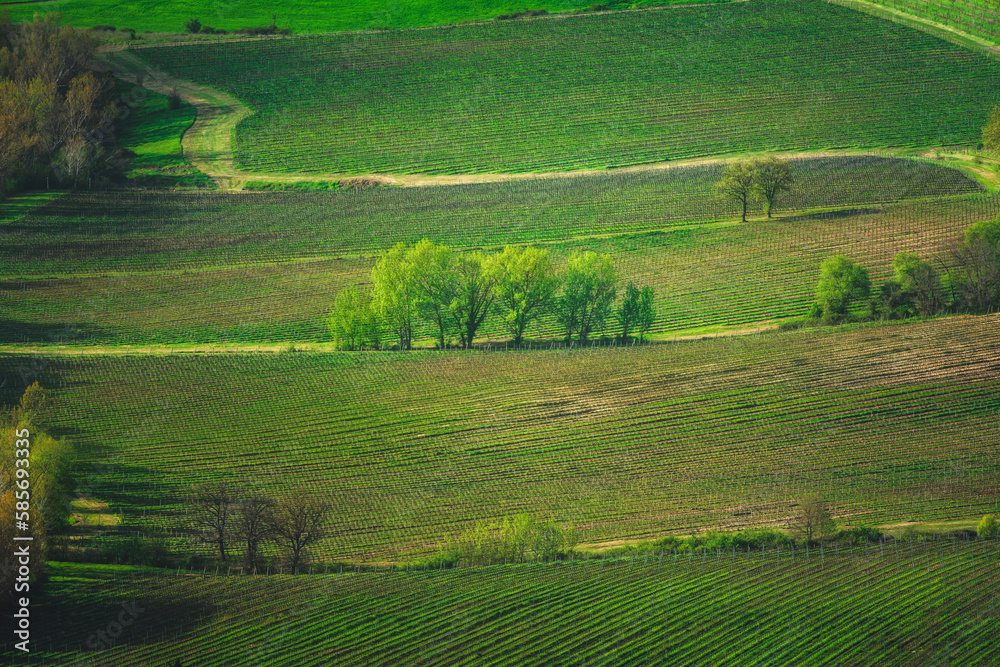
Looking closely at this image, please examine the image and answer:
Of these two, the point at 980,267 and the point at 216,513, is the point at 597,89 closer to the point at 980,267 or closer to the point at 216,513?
the point at 980,267

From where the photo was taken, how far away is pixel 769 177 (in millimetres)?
92625

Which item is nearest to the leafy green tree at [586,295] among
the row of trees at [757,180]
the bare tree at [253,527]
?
the row of trees at [757,180]

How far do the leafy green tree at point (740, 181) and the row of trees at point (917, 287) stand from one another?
54.0 ft

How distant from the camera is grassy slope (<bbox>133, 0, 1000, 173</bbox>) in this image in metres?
112

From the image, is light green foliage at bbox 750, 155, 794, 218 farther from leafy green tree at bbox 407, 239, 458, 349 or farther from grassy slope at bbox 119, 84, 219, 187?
grassy slope at bbox 119, 84, 219, 187

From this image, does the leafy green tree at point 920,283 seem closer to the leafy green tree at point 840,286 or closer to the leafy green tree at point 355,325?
the leafy green tree at point 840,286

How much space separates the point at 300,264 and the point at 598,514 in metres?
46.9

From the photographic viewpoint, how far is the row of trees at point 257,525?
170 ft

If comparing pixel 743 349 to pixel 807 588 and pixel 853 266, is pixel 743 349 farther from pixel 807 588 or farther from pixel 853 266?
pixel 807 588

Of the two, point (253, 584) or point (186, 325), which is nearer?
point (253, 584)

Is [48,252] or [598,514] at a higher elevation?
[48,252]

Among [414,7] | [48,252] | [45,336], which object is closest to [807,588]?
[45,336]

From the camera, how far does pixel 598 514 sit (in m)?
56.4

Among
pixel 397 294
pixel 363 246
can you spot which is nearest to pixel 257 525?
pixel 397 294
